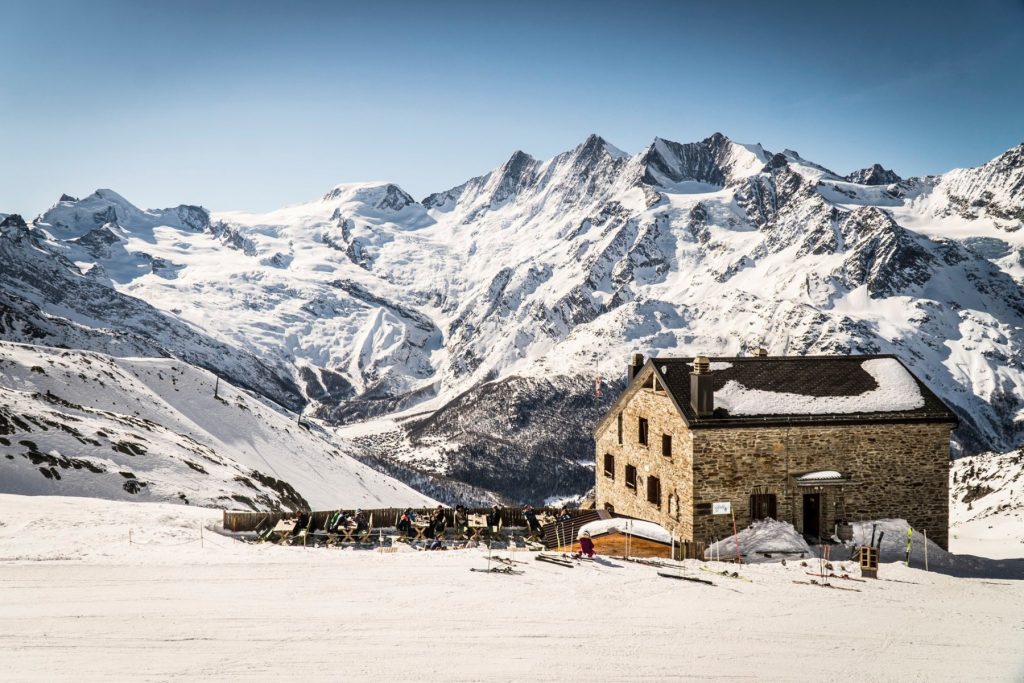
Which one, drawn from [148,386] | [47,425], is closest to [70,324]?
[148,386]

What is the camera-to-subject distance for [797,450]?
38812mm

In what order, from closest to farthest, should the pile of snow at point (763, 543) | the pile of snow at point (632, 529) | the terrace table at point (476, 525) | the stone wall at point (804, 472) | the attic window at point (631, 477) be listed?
the pile of snow at point (763, 543), the pile of snow at point (632, 529), the stone wall at point (804, 472), the terrace table at point (476, 525), the attic window at point (631, 477)

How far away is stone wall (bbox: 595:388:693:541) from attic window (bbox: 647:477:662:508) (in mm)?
235

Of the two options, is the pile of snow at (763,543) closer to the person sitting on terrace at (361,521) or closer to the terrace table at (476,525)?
the terrace table at (476,525)

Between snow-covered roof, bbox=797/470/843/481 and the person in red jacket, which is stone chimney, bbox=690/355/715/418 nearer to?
snow-covered roof, bbox=797/470/843/481

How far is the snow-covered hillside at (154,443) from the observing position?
4759 cm

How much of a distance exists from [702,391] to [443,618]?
19683mm

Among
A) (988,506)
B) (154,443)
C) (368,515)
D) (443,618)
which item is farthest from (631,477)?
(154,443)

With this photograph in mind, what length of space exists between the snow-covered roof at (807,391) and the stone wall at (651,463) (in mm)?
1723

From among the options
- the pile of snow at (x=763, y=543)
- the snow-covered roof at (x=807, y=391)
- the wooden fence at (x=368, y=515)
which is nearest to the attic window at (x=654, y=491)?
the wooden fence at (x=368, y=515)

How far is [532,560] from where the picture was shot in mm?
33250

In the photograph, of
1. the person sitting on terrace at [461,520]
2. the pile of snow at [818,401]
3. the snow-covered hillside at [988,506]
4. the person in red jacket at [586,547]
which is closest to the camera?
the person in red jacket at [586,547]

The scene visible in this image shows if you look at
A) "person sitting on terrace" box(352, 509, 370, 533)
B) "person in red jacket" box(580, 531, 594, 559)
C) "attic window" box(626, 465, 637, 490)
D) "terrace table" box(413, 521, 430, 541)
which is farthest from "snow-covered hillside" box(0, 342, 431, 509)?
"person in red jacket" box(580, 531, 594, 559)

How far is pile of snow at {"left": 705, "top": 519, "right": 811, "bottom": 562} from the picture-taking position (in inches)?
1437
